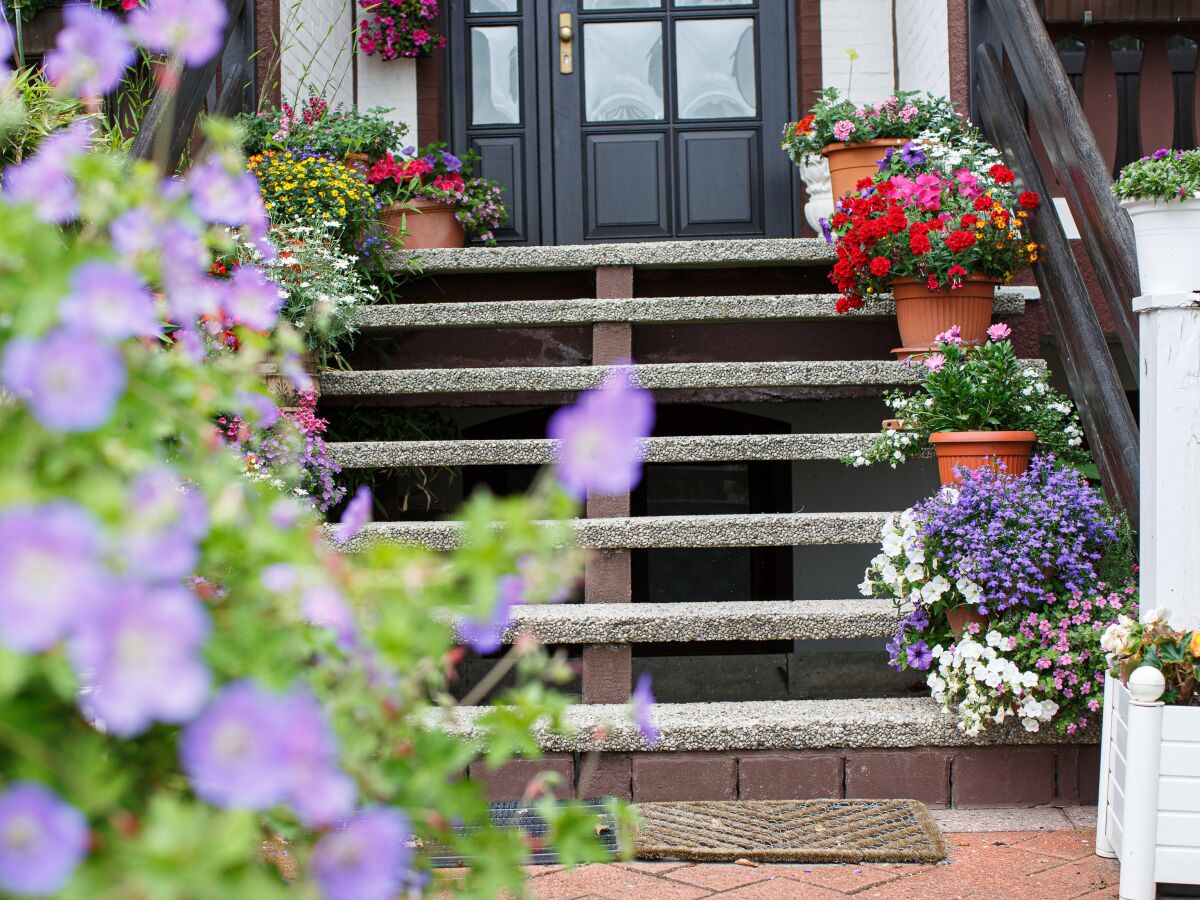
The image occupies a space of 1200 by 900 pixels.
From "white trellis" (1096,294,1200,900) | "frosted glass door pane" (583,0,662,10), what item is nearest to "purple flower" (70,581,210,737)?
"white trellis" (1096,294,1200,900)

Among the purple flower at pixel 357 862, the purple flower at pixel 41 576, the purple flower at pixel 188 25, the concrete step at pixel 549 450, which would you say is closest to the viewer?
the purple flower at pixel 41 576

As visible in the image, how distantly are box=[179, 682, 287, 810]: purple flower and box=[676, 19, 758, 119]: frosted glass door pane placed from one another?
5.46m

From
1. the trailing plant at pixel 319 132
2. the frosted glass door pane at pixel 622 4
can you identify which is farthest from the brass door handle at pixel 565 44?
the trailing plant at pixel 319 132

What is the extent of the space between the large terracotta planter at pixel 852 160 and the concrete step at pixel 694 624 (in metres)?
1.93

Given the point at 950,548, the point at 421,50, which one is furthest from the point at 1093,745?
the point at 421,50

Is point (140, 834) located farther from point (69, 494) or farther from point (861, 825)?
point (861, 825)

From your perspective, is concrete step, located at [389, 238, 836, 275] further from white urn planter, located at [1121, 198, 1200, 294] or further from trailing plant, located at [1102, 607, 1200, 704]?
trailing plant, located at [1102, 607, 1200, 704]

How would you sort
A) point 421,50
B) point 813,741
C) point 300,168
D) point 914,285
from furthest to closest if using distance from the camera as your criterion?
point 421,50 < point 300,168 < point 914,285 < point 813,741

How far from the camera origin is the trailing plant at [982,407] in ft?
10.6

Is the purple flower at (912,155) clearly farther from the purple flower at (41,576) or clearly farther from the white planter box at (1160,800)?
the purple flower at (41,576)

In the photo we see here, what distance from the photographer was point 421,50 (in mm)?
5609

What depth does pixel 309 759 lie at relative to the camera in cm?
→ 56

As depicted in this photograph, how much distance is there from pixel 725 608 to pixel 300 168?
2132 mm

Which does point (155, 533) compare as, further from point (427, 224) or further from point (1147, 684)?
point (427, 224)
